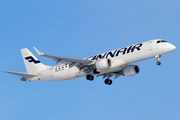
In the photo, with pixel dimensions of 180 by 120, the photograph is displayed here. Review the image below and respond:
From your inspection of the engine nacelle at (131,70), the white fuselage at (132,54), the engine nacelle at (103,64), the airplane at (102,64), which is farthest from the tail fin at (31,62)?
the engine nacelle at (131,70)

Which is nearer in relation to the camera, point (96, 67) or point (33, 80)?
point (96, 67)

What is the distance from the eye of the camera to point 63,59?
39.7 m

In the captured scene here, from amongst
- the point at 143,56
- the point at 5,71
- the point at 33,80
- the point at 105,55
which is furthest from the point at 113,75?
the point at 5,71

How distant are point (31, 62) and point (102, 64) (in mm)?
14579

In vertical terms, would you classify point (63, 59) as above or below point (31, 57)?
below

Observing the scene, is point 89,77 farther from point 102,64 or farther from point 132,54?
point 132,54

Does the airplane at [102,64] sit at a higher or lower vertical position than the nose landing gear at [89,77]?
higher

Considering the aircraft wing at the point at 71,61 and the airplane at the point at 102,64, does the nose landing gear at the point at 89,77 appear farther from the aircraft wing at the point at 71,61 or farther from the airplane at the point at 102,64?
the aircraft wing at the point at 71,61

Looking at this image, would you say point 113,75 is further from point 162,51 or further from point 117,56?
point 162,51

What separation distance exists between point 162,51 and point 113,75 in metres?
10.1

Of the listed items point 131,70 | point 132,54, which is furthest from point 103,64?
point 131,70

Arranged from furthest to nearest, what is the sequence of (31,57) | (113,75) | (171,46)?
(31,57)
(113,75)
(171,46)

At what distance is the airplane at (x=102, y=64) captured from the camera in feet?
127

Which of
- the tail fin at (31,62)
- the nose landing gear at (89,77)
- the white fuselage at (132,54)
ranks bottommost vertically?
the nose landing gear at (89,77)
